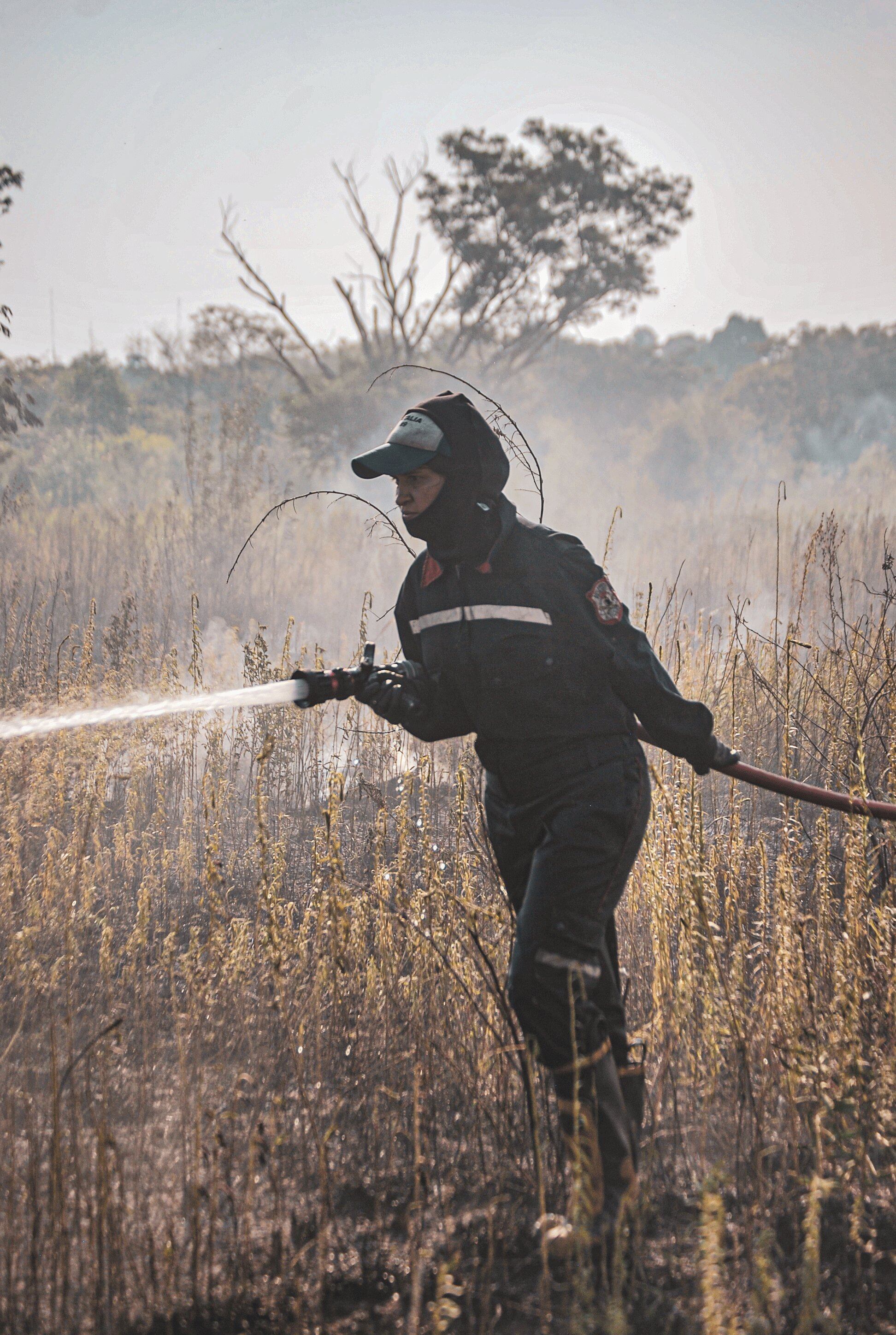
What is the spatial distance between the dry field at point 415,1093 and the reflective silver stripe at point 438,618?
51 centimetres

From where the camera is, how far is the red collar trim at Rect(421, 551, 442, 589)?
2.45m

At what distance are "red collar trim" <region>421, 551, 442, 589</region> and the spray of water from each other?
40 centimetres

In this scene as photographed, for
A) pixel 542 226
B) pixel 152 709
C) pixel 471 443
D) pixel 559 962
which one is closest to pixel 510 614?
pixel 471 443

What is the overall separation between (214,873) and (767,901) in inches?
79.1

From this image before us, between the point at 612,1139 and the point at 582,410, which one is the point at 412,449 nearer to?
the point at 612,1139

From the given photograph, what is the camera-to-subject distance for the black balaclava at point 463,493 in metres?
2.37

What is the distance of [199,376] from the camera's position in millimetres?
37062

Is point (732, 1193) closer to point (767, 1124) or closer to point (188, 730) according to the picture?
point (767, 1124)

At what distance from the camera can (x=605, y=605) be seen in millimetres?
2248

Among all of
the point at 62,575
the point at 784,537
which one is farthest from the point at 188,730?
the point at 784,537

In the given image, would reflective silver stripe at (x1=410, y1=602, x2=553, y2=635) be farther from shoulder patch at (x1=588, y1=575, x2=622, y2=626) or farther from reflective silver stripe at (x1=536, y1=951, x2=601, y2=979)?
reflective silver stripe at (x1=536, y1=951, x2=601, y2=979)

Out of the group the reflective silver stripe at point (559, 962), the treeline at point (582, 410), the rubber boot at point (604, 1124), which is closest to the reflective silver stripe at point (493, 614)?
the reflective silver stripe at point (559, 962)

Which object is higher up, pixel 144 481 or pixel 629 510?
pixel 144 481

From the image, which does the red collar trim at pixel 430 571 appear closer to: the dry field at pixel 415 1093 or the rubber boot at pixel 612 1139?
the dry field at pixel 415 1093
